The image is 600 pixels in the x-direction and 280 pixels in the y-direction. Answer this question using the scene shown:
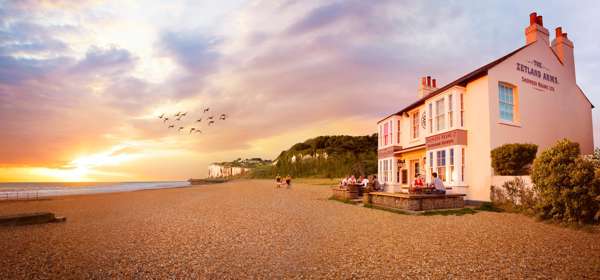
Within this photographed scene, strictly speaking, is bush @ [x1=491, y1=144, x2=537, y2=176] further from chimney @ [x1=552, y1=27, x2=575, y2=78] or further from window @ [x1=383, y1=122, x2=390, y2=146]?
window @ [x1=383, y1=122, x2=390, y2=146]

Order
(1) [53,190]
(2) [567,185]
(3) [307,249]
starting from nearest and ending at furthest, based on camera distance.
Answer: (3) [307,249] → (2) [567,185] → (1) [53,190]

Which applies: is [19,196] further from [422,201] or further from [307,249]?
[422,201]

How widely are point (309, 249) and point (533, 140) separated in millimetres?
15558

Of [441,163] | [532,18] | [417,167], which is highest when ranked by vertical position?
[532,18]

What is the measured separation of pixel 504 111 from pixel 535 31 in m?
5.47

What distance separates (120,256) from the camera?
7.01 metres

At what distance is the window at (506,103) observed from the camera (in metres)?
15.9

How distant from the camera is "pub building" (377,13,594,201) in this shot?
15.3m

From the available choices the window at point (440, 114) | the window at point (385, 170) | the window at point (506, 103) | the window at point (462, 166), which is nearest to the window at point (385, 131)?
the window at point (385, 170)

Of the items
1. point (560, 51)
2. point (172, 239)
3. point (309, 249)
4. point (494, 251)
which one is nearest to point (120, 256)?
point (172, 239)

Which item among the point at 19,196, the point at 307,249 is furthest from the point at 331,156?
the point at 307,249

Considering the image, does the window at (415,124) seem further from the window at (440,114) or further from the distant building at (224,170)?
the distant building at (224,170)

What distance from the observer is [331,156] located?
65250 millimetres

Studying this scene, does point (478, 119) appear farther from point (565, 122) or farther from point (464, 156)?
point (565, 122)
